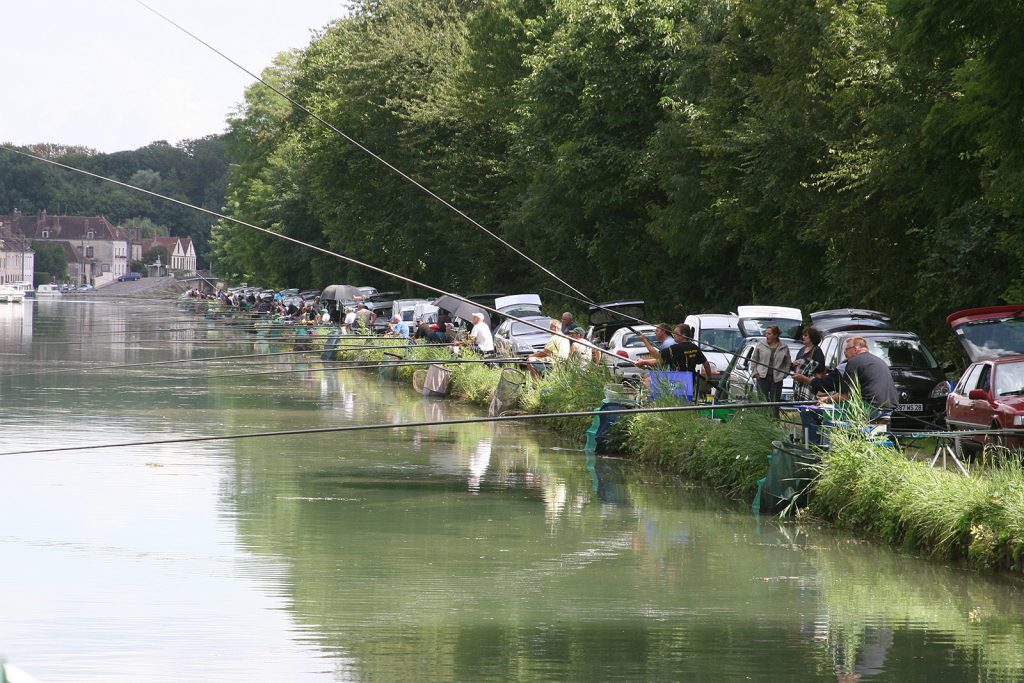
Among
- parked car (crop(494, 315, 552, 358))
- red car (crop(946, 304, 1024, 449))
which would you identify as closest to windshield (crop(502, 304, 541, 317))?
parked car (crop(494, 315, 552, 358))

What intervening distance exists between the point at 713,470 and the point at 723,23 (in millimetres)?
22146

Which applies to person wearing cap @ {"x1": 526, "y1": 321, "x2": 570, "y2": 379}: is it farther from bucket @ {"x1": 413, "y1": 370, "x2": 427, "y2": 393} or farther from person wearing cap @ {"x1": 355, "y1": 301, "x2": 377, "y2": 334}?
person wearing cap @ {"x1": 355, "y1": 301, "x2": 377, "y2": 334}

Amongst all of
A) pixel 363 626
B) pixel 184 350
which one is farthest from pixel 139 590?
pixel 184 350

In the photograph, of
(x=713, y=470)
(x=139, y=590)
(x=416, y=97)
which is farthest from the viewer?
(x=416, y=97)

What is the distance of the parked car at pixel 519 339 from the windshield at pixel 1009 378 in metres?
16.2

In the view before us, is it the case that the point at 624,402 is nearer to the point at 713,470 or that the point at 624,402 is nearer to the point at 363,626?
the point at 713,470

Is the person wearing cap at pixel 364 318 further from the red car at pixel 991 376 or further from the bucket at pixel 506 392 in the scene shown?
the red car at pixel 991 376

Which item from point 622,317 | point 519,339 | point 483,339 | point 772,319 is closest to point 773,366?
point 772,319

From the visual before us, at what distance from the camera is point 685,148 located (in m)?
40.8

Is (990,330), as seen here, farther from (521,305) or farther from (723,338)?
(521,305)

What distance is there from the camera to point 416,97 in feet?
205

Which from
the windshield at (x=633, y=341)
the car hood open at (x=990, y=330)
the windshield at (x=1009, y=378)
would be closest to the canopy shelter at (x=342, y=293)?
the windshield at (x=633, y=341)

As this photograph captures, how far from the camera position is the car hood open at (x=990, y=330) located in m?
21.2

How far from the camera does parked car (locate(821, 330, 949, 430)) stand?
75.3ft
